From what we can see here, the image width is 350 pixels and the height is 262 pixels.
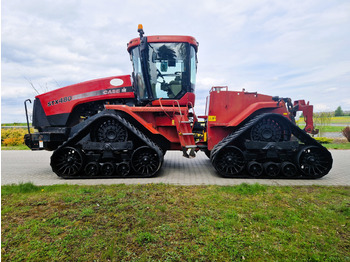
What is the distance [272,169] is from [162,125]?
3.21 metres

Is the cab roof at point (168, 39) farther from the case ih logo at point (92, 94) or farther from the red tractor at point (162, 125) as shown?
the case ih logo at point (92, 94)

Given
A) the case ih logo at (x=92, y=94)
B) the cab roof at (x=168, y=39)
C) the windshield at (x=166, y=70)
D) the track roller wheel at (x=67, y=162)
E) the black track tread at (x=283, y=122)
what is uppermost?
the cab roof at (x=168, y=39)

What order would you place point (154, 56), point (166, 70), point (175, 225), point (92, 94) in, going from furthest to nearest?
point (92, 94) → point (166, 70) → point (154, 56) → point (175, 225)

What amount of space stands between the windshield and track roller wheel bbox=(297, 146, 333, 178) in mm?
3591

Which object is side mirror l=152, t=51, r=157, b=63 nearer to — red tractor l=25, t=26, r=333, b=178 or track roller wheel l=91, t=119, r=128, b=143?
red tractor l=25, t=26, r=333, b=178

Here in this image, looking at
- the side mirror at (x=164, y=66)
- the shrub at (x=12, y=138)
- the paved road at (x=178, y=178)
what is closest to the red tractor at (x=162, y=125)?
the side mirror at (x=164, y=66)

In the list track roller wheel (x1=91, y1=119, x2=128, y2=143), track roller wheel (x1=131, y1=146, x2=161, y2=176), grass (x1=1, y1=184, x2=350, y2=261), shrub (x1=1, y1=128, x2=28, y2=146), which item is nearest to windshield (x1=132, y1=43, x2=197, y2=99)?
track roller wheel (x1=91, y1=119, x2=128, y2=143)

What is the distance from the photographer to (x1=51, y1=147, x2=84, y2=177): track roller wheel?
5828 mm

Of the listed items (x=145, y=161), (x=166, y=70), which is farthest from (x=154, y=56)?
(x=145, y=161)

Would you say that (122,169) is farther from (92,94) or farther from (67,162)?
(92,94)

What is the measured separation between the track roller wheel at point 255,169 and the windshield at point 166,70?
2780 millimetres

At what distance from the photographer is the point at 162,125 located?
653 cm

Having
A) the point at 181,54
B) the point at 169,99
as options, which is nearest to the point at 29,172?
the point at 169,99

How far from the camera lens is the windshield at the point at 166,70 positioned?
6.33 metres
